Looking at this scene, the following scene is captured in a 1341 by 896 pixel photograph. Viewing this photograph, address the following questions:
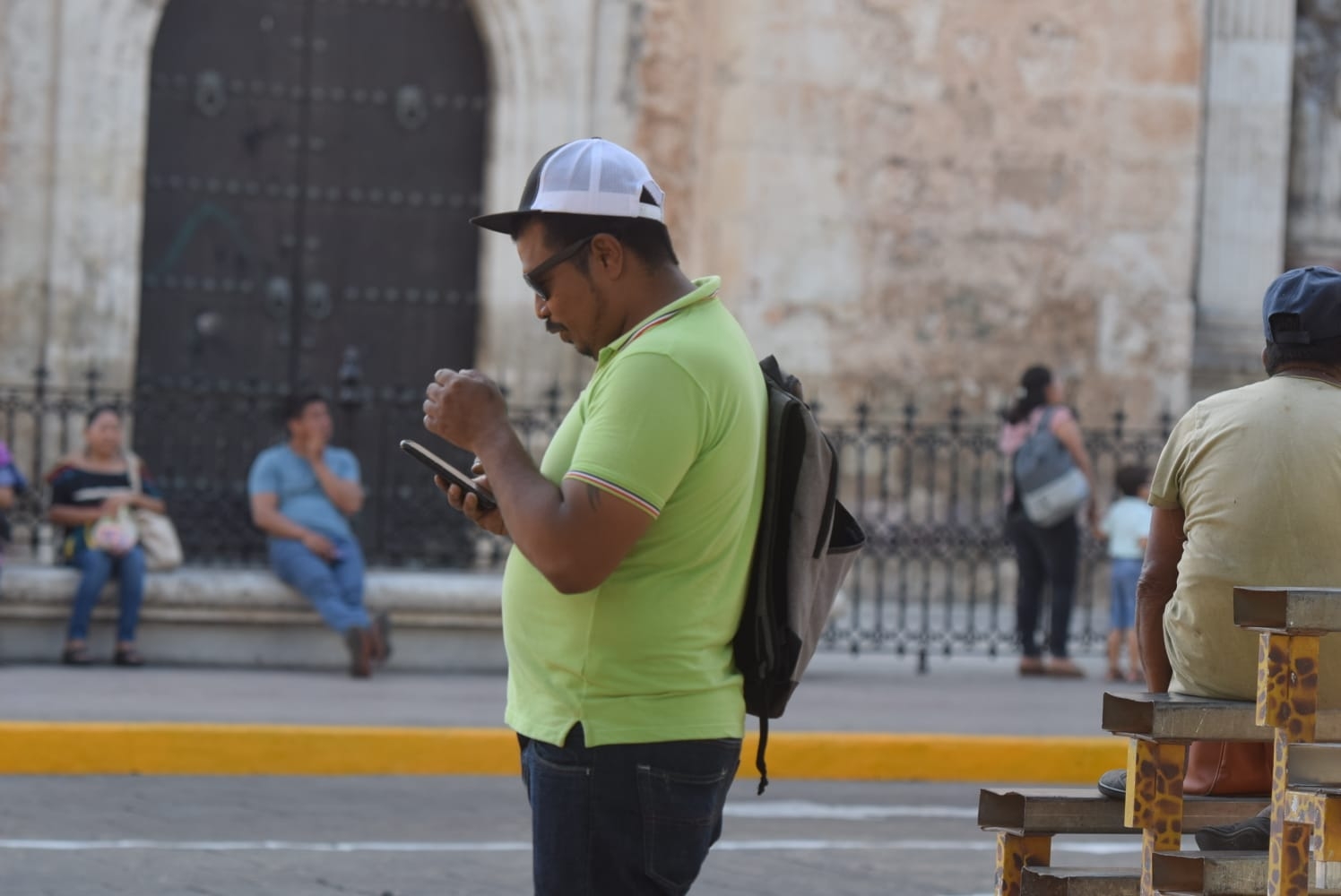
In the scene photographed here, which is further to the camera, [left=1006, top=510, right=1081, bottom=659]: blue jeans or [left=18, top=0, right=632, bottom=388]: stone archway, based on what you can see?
[left=18, top=0, right=632, bottom=388]: stone archway

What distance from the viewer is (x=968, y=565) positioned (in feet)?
49.9

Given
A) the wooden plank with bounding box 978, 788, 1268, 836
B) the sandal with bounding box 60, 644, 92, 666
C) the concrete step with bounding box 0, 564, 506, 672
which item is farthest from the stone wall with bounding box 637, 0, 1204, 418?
the wooden plank with bounding box 978, 788, 1268, 836

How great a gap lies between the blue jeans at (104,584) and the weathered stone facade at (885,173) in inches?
150

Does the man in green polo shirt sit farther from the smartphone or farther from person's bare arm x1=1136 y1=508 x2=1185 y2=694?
person's bare arm x1=1136 y1=508 x2=1185 y2=694

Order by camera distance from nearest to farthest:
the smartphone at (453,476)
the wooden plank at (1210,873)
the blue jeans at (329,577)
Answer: the smartphone at (453,476), the wooden plank at (1210,873), the blue jeans at (329,577)

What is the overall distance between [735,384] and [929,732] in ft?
23.2

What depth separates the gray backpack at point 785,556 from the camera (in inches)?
137

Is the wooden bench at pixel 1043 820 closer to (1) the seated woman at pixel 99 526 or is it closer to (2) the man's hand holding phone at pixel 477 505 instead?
(2) the man's hand holding phone at pixel 477 505

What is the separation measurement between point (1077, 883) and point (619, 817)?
1.29 meters

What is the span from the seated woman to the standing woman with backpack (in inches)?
193

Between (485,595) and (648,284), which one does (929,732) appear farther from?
(648,284)

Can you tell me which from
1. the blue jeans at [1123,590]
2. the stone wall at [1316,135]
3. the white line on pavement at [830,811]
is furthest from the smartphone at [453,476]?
the stone wall at [1316,135]

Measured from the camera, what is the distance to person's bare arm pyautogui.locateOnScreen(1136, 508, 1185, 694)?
4.54 meters

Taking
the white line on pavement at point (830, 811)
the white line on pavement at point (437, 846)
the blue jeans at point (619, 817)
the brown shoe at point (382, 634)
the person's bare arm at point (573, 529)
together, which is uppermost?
the person's bare arm at point (573, 529)
